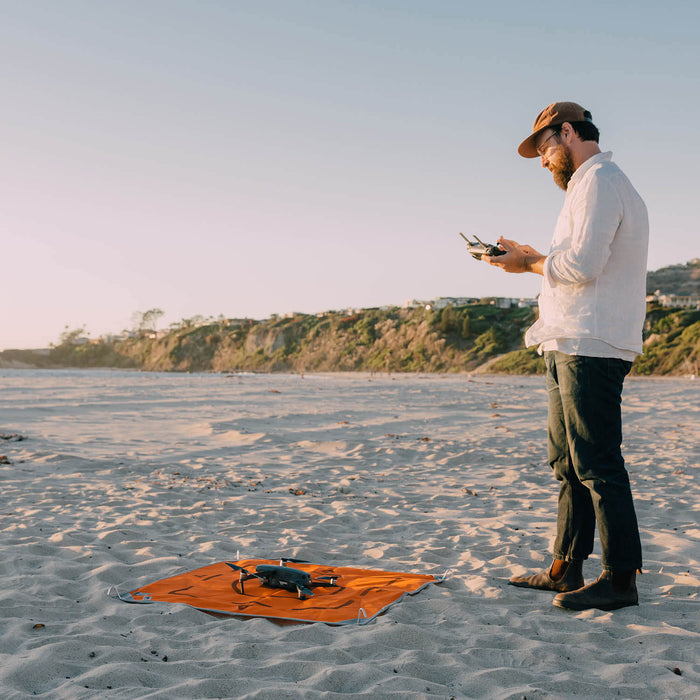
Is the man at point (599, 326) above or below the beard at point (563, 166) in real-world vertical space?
below

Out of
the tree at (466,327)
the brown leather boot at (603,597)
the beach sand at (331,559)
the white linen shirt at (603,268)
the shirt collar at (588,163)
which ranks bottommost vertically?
the beach sand at (331,559)

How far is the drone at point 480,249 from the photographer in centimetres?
321

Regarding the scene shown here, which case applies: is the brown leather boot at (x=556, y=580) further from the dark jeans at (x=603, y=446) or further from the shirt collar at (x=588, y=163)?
the shirt collar at (x=588, y=163)

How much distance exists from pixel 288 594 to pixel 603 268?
241cm

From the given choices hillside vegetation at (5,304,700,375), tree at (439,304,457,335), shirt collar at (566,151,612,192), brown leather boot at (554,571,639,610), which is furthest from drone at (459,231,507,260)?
tree at (439,304,457,335)

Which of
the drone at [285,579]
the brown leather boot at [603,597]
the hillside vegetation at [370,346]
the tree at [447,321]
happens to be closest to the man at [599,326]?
the brown leather boot at [603,597]

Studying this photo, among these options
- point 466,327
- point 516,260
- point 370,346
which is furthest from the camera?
point 370,346

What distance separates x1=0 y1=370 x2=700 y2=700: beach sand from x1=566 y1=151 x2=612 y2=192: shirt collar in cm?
222

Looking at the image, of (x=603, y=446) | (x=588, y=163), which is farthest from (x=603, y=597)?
(x=588, y=163)

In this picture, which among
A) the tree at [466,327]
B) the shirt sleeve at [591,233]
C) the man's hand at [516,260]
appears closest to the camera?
the shirt sleeve at [591,233]

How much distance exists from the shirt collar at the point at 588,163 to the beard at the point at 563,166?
9 centimetres

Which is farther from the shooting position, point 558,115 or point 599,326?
point 558,115

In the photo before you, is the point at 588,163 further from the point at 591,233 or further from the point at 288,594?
the point at 288,594

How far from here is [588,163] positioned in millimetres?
3070
